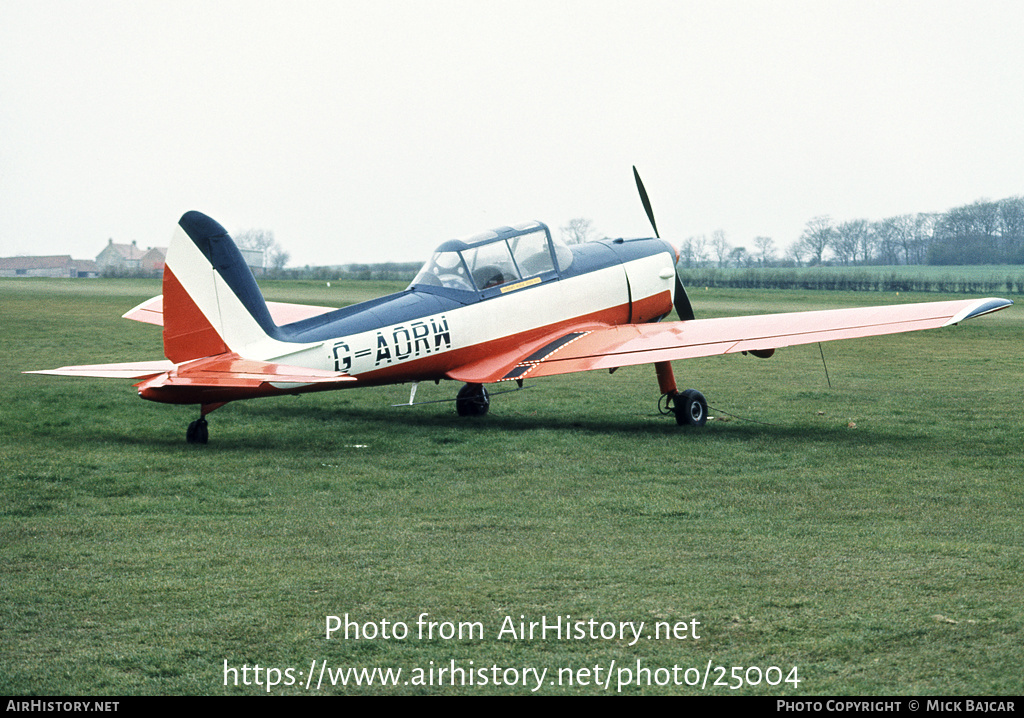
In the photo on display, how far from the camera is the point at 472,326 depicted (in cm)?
1195

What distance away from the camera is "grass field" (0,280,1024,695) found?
4.43 meters

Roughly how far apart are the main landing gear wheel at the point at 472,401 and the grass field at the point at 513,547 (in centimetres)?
18

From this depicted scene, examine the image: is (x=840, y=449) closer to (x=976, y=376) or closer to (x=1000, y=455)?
(x=1000, y=455)

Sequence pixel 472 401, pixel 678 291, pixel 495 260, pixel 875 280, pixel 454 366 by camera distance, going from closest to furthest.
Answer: pixel 454 366
pixel 495 260
pixel 472 401
pixel 678 291
pixel 875 280

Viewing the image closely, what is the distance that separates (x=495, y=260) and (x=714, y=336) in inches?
107

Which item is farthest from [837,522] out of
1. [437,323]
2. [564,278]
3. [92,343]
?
[92,343]

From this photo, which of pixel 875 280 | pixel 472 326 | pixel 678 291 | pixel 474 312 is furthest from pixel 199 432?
pixel 875 280

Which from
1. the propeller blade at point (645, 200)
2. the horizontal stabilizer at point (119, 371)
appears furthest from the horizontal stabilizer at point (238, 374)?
the propeller blade at point (645, 200)

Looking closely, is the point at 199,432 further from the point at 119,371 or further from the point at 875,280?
the point at 875,280

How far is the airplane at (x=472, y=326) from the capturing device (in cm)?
1009

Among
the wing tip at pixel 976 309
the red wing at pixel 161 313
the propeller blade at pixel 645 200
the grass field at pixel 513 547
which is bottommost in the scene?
the grass field at pixel 513 547

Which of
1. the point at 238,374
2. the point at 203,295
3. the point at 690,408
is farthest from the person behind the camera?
the point at 690,408

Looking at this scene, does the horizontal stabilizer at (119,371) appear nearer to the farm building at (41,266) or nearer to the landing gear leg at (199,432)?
the landing gear leg at (199,432)

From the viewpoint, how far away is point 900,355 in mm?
22531
